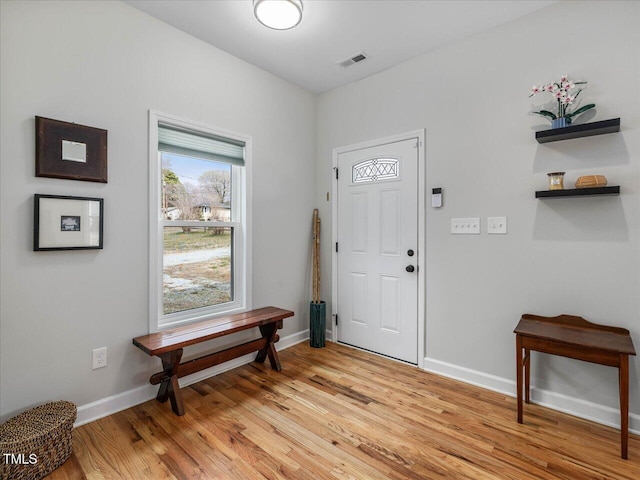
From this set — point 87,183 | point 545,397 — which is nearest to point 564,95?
point 545,397

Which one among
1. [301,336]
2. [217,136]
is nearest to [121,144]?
[217,136]

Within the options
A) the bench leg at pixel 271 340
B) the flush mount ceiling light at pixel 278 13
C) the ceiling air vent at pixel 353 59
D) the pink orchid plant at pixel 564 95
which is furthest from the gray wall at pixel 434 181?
the bench leg at pixel 271 340

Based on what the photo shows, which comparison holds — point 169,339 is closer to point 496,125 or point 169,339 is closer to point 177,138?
point 177,138

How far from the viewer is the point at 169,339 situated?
2238 millimetres

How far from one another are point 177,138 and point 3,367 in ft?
6.08

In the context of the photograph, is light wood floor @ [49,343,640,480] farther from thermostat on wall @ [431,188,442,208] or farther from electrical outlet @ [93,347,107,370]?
thermostat on wall @ [431,188,442,208]

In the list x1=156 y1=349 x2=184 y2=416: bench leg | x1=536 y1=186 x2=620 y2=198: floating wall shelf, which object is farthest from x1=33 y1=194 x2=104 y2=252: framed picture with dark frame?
x1=536 y1=186 x2=620 y2=198: floating wall shelf

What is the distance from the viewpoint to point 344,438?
6.31ft

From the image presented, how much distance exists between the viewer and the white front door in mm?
2977

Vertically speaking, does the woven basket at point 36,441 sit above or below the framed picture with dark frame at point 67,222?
below

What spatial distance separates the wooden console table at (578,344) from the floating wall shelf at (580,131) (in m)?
1.24

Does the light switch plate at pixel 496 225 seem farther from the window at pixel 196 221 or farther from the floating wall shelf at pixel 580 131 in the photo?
the window at pixel 196 221

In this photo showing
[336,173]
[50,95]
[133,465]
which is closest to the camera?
[133,465]

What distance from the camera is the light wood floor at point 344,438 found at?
1664mm
